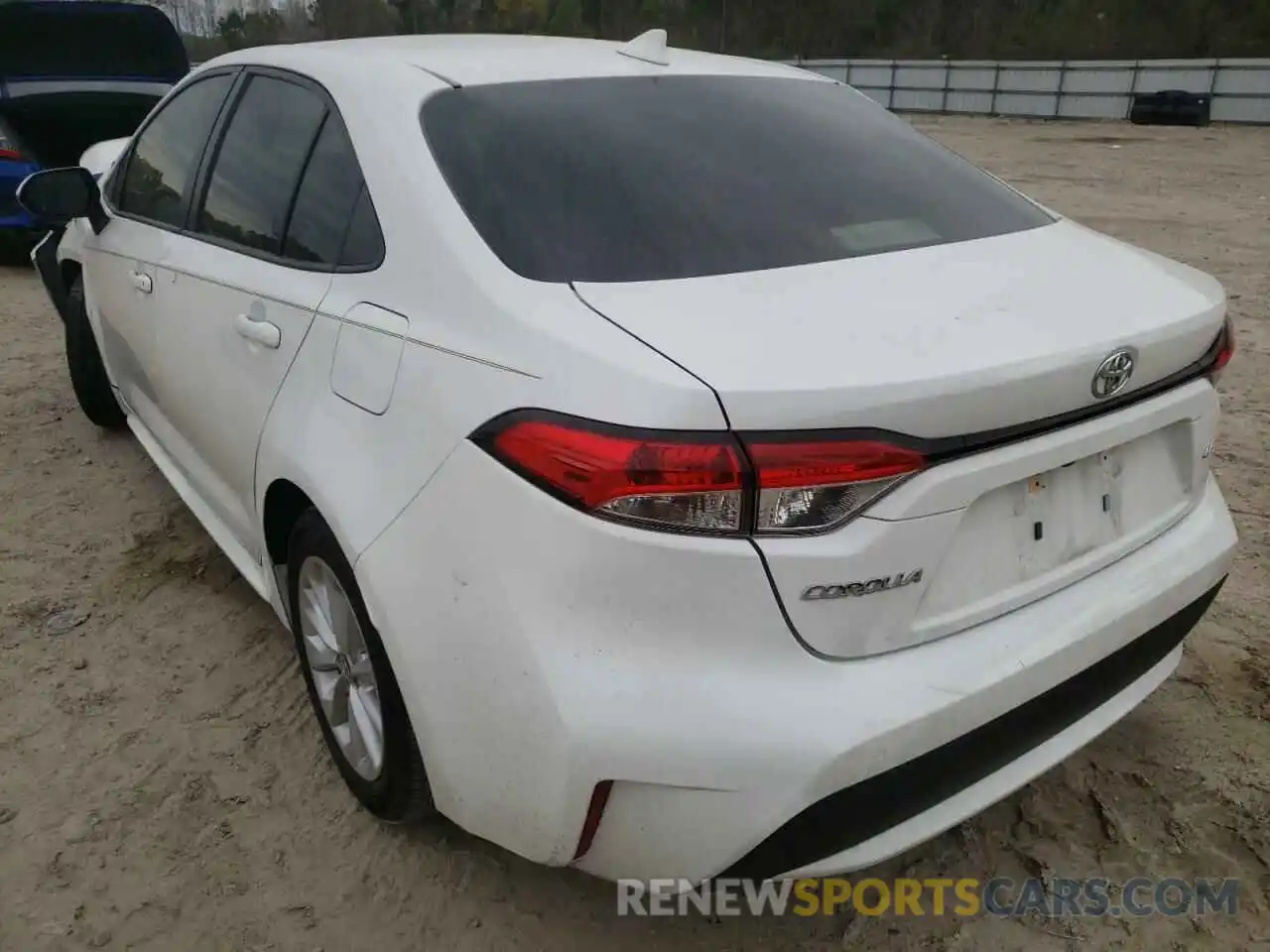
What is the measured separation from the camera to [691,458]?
1445 mm

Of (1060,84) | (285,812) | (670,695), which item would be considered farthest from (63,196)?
(1060,84)

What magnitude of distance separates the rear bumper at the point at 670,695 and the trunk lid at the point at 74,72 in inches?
264

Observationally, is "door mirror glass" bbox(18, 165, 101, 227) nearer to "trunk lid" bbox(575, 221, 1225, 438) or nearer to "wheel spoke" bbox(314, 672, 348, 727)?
"wheel spoke" bbox(314, 672, 348, 727)

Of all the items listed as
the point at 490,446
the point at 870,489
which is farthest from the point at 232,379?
the point at 870,489

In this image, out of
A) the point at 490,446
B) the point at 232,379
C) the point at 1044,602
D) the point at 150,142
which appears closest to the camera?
the point at 490,446

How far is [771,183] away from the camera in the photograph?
211 centimetres

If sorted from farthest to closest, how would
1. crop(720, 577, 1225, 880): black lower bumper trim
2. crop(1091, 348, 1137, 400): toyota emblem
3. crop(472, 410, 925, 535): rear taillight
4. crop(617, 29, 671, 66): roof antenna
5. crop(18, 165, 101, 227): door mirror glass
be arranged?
crop(18, 165, 101, 227): door mirror glass, crop(617, 29, 671, 66): roof antenna, crop(1091, 348, 1137, 400): toyota emblem, crop(720, 577, 1225, 880): black lower bumper trim, crop(472, 410, 925, 535): rear taillight

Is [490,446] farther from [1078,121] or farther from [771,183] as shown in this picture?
[1078,121]

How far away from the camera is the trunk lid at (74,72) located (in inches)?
271

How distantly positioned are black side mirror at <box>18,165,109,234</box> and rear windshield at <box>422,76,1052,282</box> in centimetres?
201

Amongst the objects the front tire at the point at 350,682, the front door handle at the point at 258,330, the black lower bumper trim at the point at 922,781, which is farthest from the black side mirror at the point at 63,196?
the black lower bumper trim at the point at 922,781

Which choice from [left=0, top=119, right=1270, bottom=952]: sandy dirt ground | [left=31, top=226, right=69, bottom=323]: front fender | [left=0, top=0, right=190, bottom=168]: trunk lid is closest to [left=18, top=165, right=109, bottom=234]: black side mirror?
[left=31, top=226, right=69, bottom=323]: front fender

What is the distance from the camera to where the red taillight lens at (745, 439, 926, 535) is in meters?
1.44

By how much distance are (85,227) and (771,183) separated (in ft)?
9.38
